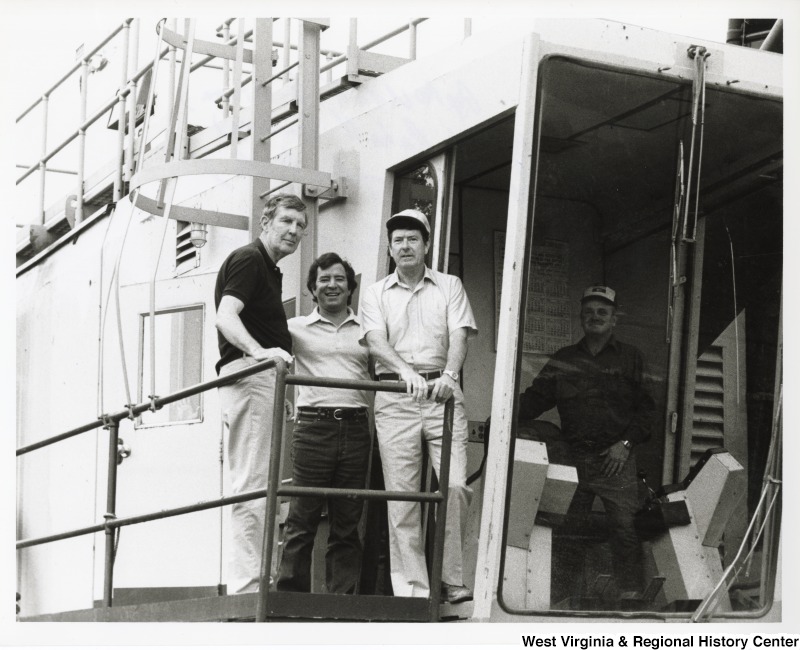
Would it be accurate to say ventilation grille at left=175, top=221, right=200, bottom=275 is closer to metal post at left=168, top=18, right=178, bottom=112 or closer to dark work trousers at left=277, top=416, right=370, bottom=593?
metal post at left=168, top=18, right=178, bottom=112

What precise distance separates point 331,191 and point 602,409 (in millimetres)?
1779

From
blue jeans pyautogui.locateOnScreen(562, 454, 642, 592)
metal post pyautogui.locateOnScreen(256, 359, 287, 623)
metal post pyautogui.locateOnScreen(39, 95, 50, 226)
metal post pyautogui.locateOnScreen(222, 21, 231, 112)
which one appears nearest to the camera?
→ metal post pyautogui.locateOnScreen(256, 359, 287, 623)

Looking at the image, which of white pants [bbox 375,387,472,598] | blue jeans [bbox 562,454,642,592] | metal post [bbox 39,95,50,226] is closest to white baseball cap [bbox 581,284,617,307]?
blue jeans [bbox 562,454,642,592]

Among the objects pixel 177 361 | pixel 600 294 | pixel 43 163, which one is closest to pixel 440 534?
pixel 600 294

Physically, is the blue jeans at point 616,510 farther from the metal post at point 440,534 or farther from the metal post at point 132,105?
the metal post at point 132,105

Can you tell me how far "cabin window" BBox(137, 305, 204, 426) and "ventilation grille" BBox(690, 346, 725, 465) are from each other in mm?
2663

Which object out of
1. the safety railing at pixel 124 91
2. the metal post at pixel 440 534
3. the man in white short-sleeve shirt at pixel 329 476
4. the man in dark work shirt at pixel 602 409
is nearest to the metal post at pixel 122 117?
the safety railing at pixel 124 91

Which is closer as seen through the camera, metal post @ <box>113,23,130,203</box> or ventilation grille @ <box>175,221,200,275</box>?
ventilation grille @ <box>175,221,200,275</box>

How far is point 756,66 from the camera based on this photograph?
20.1ft

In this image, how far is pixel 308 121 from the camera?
6.96 m

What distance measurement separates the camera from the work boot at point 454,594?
5.52m

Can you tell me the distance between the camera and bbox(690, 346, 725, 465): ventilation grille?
22.7 ft

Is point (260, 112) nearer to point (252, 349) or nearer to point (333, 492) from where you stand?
point (252, 349)

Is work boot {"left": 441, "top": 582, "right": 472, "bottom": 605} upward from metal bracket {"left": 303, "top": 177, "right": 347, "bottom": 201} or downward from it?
downward
